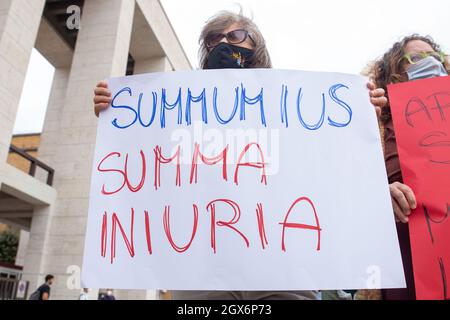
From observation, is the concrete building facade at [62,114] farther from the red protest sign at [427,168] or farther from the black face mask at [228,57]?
the red protest sign at [427,168]

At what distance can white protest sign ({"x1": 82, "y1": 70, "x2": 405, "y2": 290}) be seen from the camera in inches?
48.8

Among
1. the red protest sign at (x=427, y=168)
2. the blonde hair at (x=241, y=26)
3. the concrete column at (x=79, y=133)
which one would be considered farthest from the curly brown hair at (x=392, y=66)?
the concrete column at (x=79, y=133)

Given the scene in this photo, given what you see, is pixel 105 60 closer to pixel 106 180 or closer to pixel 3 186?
pixel 3 186

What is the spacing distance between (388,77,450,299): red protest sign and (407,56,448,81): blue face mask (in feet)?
0.51

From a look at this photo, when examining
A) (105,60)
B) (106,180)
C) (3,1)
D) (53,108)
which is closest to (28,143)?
(53,108)

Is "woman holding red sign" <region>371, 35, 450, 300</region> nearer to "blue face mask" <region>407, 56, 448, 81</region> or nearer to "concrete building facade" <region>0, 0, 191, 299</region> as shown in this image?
"blue face mask" <region>407, 56, 448, 81</region>

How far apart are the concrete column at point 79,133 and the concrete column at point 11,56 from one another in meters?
2.52

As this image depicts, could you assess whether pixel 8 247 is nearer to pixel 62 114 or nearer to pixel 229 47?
pixel 62 114

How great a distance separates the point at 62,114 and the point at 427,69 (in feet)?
37.4

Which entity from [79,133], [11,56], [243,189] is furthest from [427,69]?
[79,133]

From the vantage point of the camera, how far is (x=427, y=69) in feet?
5.28

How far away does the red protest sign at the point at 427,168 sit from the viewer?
3.96 ft

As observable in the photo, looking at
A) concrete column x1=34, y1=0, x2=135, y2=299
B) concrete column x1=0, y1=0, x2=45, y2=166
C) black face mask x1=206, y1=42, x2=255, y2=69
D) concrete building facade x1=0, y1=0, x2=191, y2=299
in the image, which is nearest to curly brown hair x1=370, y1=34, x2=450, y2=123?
black face mask x1=206, y1=42, x2=255, y2=69
